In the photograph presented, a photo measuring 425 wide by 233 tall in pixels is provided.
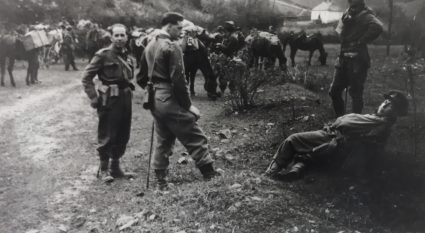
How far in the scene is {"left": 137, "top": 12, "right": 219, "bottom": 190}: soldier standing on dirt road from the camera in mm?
5266

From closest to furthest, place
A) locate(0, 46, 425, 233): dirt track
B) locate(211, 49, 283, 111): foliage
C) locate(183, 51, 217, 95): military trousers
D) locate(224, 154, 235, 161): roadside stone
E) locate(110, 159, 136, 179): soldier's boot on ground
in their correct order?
locate(0, 46, 425, 233): dirt track < locate(110, 159, 136, 179): soldier's boot on ground < locate(224, 154, 235, 161): roadside stone < locate(211, 49, 283, 111): foliage < locate(183, 51, 217, 95): military trousers

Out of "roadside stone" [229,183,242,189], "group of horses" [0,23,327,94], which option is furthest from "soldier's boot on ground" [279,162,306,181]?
"group of horses" [0,23,327,94]

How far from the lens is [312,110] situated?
342 inches

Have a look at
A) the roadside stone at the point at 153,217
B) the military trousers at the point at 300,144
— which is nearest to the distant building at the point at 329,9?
the military trousers at the point at 300,144

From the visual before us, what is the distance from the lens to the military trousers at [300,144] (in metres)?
5.66

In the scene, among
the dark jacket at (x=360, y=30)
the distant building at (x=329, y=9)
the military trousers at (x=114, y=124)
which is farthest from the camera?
the distant building at (x=329, y=9)

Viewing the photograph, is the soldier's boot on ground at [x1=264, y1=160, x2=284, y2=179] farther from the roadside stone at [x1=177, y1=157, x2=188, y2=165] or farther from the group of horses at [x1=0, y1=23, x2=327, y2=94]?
the group of horses at [x1=0, y1=23, x2=327, y2=94]

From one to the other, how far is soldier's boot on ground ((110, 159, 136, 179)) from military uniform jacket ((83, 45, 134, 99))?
38.0 inches

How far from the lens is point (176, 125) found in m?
5.40

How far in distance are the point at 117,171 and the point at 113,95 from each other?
3.50 ft

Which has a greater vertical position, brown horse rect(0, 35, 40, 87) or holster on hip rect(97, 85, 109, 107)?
brown horse rect(0, 35, 40, 87)

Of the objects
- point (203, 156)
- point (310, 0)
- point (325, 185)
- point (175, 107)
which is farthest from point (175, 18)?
point (310, 0)

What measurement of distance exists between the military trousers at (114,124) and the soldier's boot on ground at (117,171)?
85 mm

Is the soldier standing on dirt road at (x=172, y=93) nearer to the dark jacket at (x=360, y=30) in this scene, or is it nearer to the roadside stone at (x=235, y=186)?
the roadside stone at (x=235, y=186)
